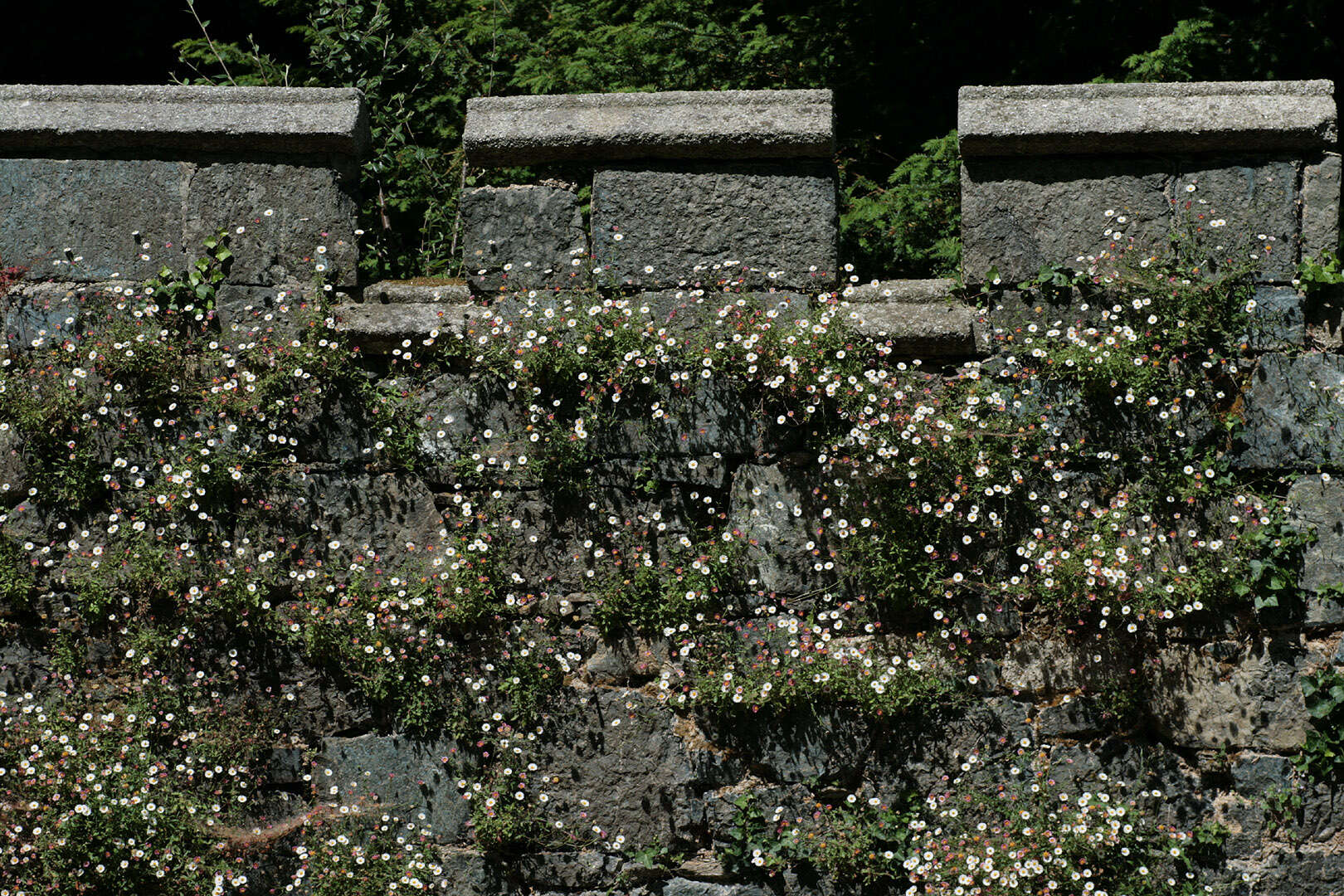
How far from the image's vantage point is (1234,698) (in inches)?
138

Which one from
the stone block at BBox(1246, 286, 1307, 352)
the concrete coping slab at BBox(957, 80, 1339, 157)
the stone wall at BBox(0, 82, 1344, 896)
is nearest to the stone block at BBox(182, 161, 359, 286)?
the stone wall at BBox(0, 82, 1344, 896)

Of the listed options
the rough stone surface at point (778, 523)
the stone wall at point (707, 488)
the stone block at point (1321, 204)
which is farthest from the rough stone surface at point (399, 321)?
the stone block at point (1321, 204)

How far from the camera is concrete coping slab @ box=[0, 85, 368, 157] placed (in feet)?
12.1

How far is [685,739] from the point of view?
12.1 feet

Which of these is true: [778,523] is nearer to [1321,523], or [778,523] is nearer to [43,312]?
[1321,523]

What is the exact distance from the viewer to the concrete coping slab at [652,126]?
11.7 ft

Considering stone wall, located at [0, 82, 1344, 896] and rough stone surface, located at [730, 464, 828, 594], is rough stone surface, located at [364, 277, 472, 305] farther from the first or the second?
rough stone surface, located at [730, 464, 828, 594]

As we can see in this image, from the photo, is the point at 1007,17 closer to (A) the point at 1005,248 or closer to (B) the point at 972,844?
(A) the point at 1005,248

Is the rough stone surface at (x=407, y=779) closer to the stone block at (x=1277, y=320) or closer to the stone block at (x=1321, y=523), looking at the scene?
the stone block at (x=1321, y=523)

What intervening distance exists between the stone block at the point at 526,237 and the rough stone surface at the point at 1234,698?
86.6 inches

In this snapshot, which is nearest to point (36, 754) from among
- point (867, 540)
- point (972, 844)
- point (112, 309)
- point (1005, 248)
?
point (112, 309)

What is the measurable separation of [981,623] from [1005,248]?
115cm

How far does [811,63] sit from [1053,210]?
2006 millimetres

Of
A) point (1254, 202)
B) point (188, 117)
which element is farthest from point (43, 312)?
point (1254, 202)
